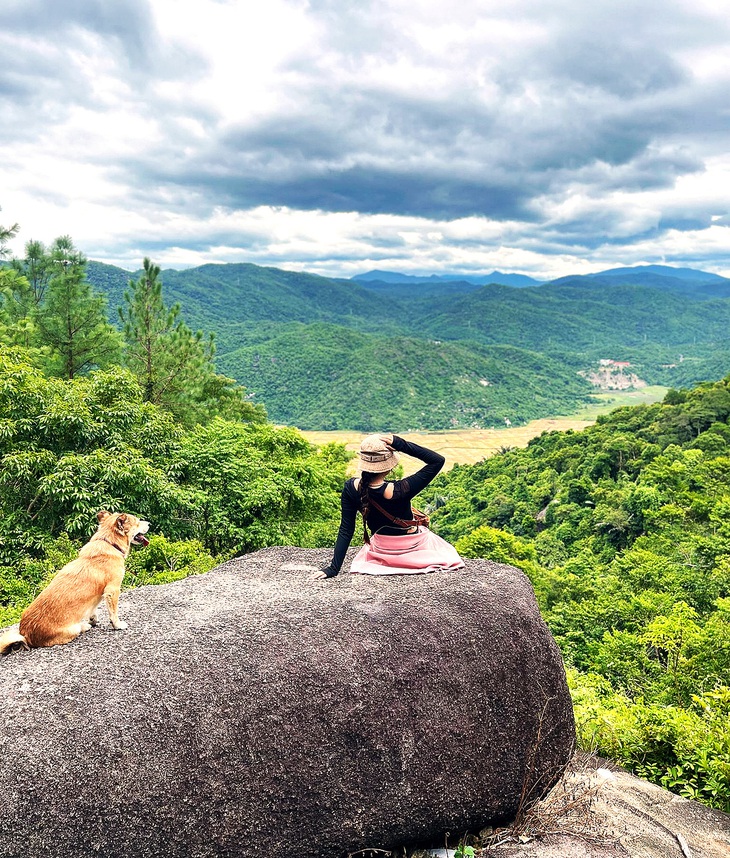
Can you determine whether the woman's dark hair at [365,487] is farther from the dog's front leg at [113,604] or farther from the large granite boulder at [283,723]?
the dog's front leg at [113,604]

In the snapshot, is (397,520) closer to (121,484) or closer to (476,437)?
(121,484)

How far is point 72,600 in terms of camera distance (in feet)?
20.4

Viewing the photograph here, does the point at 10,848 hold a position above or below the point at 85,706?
below

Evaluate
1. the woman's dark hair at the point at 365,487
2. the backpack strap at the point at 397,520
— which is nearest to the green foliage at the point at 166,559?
the woman's dark hair at the point at 365,487

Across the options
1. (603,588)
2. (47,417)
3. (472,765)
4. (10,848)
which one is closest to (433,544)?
(472,765)

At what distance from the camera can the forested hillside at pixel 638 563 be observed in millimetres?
8453

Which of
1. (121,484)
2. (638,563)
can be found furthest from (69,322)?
(638,563)

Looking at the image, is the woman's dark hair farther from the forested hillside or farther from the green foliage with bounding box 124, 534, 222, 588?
the green foliage with bounding box 124, 534, 222, 588

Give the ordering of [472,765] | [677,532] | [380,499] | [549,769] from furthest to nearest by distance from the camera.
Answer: [677,532] → [380,499] → [549,769] → [472,765]

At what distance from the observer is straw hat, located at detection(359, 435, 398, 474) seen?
309 inches

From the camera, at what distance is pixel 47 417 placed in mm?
13539

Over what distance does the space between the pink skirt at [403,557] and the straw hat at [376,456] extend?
1.11 m

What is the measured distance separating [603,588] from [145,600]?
2207 centimetres

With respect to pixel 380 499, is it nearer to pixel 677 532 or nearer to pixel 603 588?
pixel 603 588
